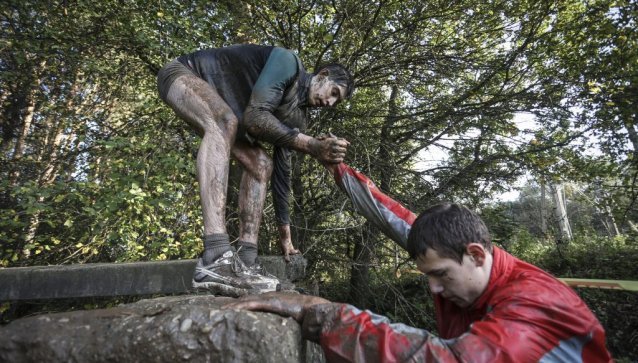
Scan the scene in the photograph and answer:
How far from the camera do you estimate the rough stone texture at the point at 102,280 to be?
9.46ft

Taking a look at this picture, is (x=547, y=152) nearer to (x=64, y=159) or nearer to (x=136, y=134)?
(x=136, y=134)

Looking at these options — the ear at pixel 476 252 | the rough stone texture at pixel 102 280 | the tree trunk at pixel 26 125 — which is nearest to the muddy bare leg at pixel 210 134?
the rough stone texture at pixel 102 280

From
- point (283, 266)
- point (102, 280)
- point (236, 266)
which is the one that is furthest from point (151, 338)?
point (102, 280)

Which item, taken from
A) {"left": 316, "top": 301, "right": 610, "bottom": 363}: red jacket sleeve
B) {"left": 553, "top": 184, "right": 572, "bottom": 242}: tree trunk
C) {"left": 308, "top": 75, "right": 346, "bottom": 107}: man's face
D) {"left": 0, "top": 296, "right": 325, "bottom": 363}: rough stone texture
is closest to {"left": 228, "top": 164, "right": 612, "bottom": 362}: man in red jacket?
{"left": 316, "top": 301, "right": 610, "bottom": 363}: red jacket sleeve

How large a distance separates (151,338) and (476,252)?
1088 mm

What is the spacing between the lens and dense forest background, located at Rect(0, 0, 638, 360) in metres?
4.38

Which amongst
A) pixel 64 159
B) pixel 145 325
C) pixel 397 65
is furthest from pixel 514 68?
pixel 64 159

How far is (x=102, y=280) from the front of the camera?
2906 millimetres

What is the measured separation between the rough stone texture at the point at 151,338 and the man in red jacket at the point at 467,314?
5.6 inches

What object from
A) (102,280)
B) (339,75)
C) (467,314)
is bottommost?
(467,314)

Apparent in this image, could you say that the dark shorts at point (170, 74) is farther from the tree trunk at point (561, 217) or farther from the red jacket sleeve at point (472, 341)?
the tree trunk at point (561, 217)

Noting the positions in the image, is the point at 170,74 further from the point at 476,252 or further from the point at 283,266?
the point at 476,252

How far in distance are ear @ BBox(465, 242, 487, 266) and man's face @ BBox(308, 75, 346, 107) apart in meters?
1.40

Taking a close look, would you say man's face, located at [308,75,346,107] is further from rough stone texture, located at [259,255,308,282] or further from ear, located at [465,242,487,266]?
ear, located at [465,242,487,266]
